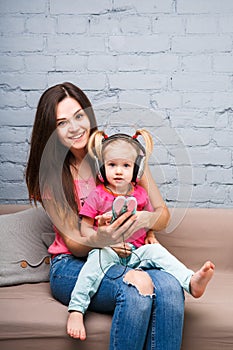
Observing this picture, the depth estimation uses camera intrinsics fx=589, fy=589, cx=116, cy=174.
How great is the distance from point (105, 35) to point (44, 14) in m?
0.26

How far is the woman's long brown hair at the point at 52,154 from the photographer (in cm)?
181

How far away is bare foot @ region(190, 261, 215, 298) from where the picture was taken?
5.26 feet

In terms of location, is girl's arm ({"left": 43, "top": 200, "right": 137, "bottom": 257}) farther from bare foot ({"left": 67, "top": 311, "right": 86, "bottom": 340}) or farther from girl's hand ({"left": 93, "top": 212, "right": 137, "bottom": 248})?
bare foot ({"left": 67, "top": 311, "right": 86, "bottom": 340})

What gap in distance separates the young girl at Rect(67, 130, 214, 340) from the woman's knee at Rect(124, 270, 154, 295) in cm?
8

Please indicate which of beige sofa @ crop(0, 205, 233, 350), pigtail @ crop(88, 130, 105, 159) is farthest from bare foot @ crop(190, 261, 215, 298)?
pigtail @ crop(88, 130, 105, 159)

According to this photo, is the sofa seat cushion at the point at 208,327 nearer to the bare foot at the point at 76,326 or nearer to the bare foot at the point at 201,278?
the bare foot at the point at 201,278

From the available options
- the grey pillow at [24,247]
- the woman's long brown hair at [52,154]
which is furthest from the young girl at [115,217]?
the grey pillow at [24,247]

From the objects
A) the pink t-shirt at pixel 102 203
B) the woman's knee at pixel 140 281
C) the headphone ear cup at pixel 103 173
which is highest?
the headphone ear cup at pixel 103 173

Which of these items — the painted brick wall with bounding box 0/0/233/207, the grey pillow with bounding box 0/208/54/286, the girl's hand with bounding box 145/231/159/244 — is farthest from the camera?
the painted brick wall with bounding box 0/0/233/207

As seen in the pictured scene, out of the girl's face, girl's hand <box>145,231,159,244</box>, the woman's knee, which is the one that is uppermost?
the girl's face

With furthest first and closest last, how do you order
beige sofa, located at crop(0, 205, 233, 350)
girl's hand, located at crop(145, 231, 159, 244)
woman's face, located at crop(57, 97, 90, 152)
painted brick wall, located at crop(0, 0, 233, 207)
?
painted brick wall, located at crop(0, 0, 233, 207)
girl's hand, located at crop(145, 231, 159, 244)
woman's face, located at crop(57, 97, 90, 152)
beige sofa, located at crop(0, 205, 233, 350)

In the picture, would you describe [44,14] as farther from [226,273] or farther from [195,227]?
[226,273]

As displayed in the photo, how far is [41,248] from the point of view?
2.11 m

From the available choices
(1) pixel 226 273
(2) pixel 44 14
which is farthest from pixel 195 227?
(2) pixel 44 14
